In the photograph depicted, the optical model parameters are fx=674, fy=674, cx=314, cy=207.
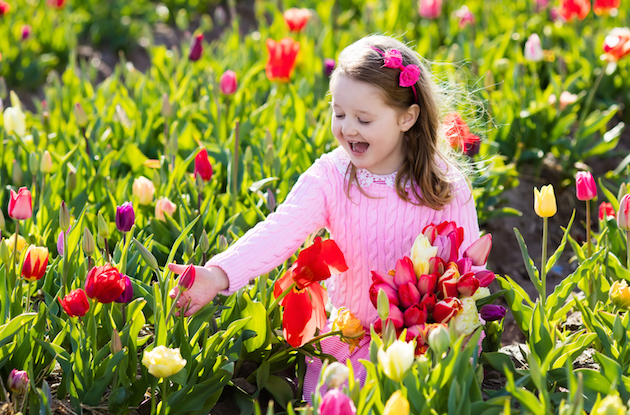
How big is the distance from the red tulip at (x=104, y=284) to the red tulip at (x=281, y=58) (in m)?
1.91

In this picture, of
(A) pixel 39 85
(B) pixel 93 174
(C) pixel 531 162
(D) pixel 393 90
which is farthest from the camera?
(A) pixel 39 85

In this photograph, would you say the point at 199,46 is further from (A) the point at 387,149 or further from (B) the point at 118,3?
(B) the point at 118,3

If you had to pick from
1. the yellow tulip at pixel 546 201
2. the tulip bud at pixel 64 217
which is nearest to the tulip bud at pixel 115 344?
the tulip bud at pixel 64 217

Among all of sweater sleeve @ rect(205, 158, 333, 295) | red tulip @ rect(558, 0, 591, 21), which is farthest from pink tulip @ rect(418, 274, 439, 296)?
red tulip @ rect(558, 0, 591, 21)

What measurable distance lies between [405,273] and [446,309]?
0.13 meters

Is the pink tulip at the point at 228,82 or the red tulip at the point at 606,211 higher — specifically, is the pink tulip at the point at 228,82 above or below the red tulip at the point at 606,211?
above

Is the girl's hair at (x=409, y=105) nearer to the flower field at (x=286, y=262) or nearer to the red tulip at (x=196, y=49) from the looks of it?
the flower field at (x=286, y=262)

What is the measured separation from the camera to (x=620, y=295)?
5.63 ft

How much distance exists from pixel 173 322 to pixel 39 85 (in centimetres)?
374

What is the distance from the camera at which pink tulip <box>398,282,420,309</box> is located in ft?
5.33

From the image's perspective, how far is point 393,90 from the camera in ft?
5.62

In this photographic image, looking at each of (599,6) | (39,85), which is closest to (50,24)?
(39,85)

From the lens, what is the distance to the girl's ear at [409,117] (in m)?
1.77

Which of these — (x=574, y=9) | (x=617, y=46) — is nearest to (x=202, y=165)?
(x=617, y=46)
